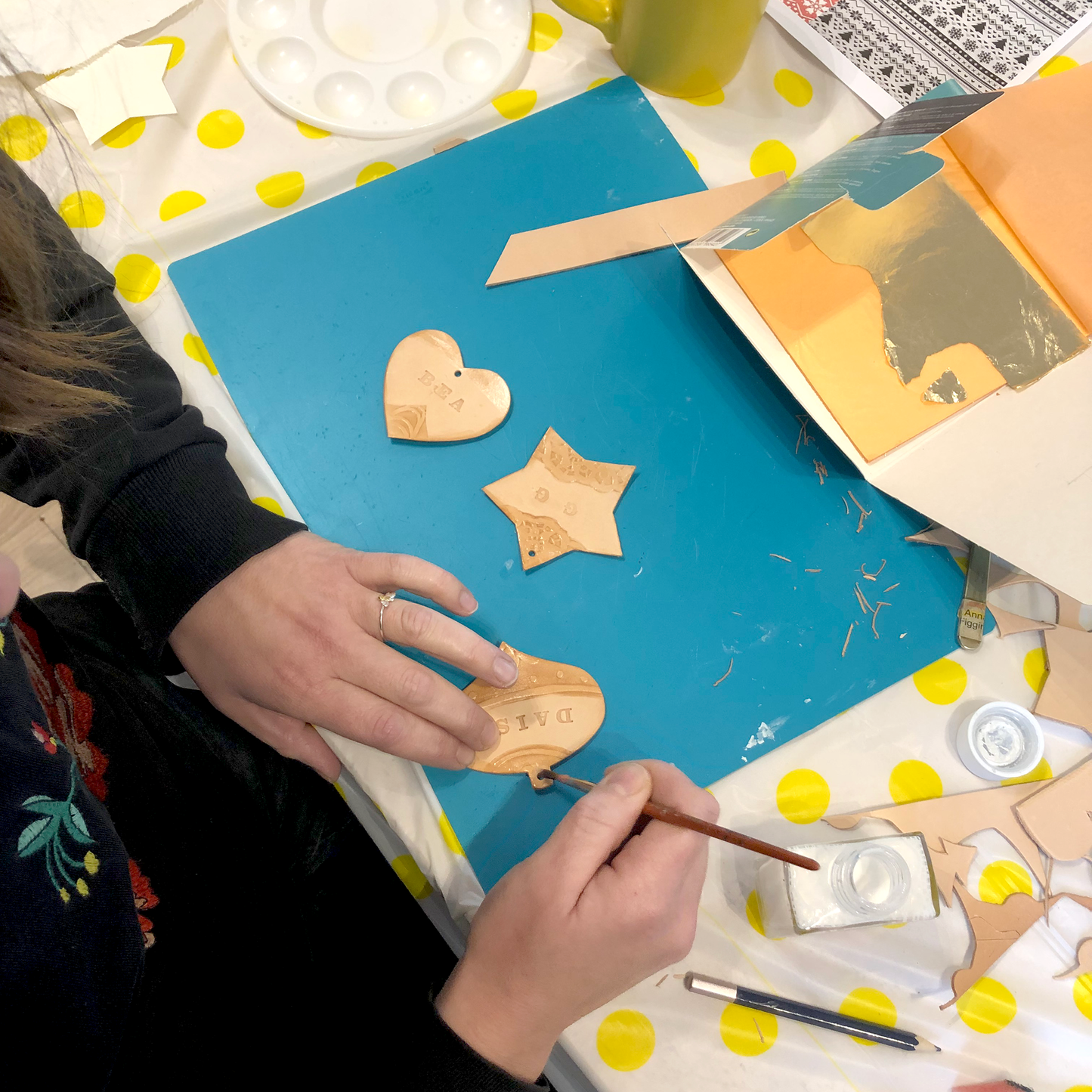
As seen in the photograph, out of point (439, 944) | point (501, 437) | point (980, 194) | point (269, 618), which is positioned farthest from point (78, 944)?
point (980, 194)

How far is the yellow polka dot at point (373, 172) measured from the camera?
71cm

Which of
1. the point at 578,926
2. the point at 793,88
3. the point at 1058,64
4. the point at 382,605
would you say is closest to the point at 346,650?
the point at 382,605

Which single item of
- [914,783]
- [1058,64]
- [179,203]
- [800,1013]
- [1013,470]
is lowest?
[800,1013]

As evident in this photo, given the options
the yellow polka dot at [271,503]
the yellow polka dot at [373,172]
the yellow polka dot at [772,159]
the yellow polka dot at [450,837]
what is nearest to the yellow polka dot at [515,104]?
the yellow polka dot at [373,172]

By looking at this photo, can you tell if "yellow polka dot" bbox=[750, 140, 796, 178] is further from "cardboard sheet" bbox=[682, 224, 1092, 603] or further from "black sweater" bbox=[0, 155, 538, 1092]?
"black sweater" bbox=[0, 155, 538, 1092]

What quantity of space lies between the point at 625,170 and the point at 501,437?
298mm

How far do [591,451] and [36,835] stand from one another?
0.49 meters

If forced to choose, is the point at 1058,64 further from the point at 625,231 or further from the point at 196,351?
the point at 196,351

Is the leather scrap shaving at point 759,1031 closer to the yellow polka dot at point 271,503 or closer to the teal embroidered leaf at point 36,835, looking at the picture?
the yellow polka dot at point 271,503

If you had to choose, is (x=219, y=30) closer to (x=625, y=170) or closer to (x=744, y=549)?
(x=625, y=170)

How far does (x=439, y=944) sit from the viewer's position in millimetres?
729

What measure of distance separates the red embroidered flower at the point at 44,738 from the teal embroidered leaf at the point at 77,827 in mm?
38

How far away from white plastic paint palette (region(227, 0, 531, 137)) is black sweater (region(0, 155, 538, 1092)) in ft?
0.81

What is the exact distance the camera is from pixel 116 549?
1.94ft
